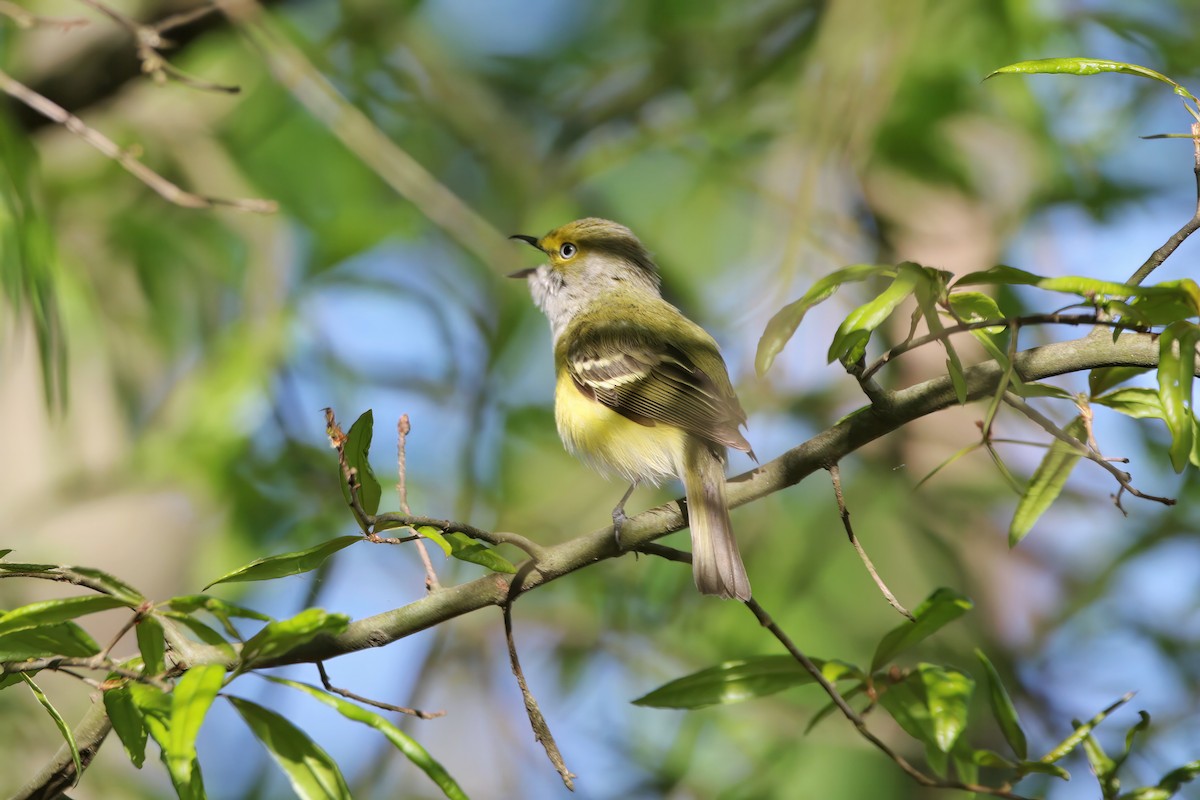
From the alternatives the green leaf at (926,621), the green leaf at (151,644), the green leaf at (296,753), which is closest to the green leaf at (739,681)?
the green leaf at (926,621)

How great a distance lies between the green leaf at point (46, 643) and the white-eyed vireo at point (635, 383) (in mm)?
1155

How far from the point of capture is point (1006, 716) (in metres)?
1.88

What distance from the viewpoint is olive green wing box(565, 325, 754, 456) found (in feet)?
9.89

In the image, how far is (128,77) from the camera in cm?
472

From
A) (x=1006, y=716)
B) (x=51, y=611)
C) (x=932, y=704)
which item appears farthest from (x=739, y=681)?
(x=51, y=611)

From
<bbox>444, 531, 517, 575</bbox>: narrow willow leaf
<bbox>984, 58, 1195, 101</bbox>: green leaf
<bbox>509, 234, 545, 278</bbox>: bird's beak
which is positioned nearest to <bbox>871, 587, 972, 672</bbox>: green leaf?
<bbox>444, 531, 517, 575</bbox>: narrow willow leaf

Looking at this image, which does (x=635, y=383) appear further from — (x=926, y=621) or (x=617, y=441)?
(x=926, y=621)

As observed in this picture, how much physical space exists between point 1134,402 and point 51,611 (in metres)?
1.62

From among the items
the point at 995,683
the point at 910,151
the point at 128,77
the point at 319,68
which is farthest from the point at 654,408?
the point at 128,77

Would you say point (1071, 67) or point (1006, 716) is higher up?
point (1071, 67)

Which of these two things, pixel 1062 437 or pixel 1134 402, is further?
pixel 1134 402

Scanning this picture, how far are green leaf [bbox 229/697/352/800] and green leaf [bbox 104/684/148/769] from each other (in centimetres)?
13

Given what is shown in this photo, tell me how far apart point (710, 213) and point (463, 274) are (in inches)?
51.0

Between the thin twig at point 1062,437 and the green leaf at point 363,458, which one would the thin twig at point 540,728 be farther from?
the thin twig at point 1062,437
